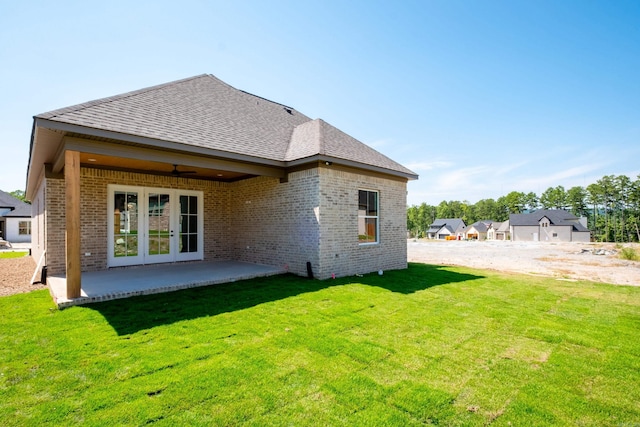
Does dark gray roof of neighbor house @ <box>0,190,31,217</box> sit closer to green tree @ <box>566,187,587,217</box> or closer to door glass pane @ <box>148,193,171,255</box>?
door glass pane @ <box>148,193,171,255</box>

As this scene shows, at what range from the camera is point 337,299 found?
588cm

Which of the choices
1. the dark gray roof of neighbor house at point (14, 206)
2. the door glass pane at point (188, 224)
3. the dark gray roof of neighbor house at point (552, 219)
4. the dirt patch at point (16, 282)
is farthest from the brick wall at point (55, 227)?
the dark gray roof of neighbor house at point (552, 219)

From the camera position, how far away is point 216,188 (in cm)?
1046

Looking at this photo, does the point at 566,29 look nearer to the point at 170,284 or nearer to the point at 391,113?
the point at 391,113

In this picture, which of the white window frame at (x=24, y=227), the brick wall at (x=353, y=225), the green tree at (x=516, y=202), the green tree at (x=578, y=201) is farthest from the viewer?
the green tree at (x=516, y=202)

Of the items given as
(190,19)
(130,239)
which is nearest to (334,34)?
(190,19)

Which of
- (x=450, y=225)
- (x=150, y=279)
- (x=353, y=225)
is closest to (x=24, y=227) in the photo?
(x=150, y=279)

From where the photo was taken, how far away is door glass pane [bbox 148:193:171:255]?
9086 millimetres

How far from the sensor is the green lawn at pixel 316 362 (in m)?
2.44

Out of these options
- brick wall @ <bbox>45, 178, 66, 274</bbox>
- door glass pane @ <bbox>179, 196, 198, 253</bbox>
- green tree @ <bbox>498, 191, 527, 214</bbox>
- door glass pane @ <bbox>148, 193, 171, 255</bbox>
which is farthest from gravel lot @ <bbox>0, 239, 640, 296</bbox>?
green tree @ <bbox>498, 191, 527, 214</bbox>

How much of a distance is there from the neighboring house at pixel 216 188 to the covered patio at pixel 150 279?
35 cm

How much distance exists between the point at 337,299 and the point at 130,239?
21.6ft

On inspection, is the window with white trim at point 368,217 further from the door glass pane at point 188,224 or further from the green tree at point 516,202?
the green tree at point 516,202

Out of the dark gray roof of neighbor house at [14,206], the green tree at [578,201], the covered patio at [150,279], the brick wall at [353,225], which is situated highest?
the green tree at [578,201]
